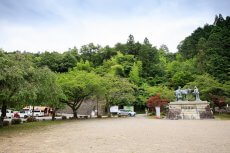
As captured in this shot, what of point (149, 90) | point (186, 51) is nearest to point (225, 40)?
point (149, 90)

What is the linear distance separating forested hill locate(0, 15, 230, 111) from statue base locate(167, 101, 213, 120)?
18.5 feet

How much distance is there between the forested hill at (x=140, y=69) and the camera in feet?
69.8

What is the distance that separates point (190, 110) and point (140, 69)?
29.2 m

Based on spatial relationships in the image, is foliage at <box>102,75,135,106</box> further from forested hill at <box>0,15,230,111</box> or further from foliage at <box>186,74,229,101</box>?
foliage at <box>186,74,229,101</box>

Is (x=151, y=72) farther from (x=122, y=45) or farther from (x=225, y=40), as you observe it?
(x=225, y=40)

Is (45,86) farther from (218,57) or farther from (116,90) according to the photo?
(218,57)

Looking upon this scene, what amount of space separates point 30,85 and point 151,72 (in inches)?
1720

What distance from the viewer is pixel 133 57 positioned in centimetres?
6222

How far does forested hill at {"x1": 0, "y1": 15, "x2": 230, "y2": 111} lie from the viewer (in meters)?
21.3

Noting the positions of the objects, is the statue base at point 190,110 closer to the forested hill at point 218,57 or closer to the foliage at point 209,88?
the foliage at point 209,88

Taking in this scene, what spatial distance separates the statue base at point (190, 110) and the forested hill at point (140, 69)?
5647 mm

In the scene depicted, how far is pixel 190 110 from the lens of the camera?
29.5 metres

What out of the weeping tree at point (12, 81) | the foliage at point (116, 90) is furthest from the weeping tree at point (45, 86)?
the foliage at point (116, 90)

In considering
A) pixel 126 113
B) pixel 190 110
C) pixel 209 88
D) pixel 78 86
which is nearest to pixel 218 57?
pixel 209 88
